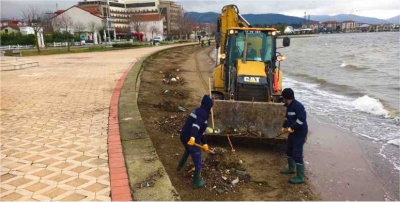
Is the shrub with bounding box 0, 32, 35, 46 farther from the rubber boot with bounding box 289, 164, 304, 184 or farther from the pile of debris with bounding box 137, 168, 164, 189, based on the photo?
the rubber boot with bounding box 289, 164, 304, 184

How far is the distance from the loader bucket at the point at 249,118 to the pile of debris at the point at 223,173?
0.58 m

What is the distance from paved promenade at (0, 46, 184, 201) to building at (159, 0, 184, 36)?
85412 mm

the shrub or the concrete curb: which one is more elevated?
the shrub

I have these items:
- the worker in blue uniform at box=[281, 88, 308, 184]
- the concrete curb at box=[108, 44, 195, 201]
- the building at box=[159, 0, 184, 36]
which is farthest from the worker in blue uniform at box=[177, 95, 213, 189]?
the building at box=[159, 0, 184, 36]

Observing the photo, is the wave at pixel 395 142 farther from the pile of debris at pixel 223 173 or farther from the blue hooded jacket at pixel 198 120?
the blue hooded jacket at pixel 198 120

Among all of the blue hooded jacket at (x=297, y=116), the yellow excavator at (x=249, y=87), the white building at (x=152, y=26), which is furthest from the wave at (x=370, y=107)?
the white building at (x=152, y=26)

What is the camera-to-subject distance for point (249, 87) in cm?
699

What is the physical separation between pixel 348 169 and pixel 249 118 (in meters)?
2.08

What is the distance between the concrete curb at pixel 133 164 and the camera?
365 cm

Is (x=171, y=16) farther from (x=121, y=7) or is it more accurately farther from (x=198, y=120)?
(x=198, y=120)

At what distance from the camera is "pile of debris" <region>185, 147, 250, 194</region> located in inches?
188

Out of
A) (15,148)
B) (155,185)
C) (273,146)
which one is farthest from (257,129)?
(15,148)

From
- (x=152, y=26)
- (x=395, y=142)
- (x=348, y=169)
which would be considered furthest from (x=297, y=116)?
(x=152, y=26)

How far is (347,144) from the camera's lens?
24.7 feet
